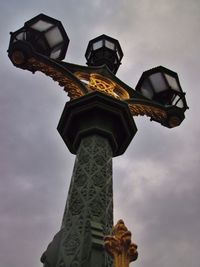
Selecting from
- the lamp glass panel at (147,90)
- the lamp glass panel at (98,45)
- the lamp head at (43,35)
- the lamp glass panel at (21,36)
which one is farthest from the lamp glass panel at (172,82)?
the lamp glass panel at (21,36)

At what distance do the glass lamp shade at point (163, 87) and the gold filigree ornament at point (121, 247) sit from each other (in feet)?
11.3

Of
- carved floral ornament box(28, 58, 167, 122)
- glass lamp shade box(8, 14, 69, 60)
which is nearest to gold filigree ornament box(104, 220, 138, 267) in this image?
carved floral ornament box(28, 58, 167, 122)

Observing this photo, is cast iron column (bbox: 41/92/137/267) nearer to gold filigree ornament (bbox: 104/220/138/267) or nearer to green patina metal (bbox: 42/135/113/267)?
green patina metal (bbox: 42/135/113/267)

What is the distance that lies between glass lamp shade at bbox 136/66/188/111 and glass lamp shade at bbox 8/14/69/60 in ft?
4.71

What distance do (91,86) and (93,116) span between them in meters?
0.68

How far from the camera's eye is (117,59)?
22.0ft

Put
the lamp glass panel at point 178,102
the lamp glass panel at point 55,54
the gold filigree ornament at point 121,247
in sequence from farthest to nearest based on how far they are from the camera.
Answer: the lamp glass panel at point 178,102, the lamp glass panel at point 55,54, the gold filigree ornament at point 121,247

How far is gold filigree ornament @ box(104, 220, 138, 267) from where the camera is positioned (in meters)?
2.78

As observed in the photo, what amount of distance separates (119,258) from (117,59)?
4.48 meters

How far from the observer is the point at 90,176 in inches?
172

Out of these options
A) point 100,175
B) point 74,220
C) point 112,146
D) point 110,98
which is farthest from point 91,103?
point 74,220

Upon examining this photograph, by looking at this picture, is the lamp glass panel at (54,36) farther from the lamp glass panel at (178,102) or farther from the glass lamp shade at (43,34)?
the lamp glass panel at (178,102)

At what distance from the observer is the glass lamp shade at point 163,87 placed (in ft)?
19.7

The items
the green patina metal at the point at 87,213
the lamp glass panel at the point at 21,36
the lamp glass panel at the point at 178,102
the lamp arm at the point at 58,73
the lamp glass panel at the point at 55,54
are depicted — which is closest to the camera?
the green patina metal at the point at 87,213
